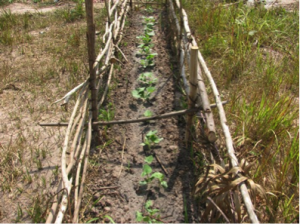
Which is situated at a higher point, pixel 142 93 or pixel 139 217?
pixel 142 93

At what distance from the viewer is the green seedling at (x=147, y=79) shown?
352cm

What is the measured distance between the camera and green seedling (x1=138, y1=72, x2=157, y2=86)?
3.52m

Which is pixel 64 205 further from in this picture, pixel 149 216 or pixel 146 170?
pixel 146 170

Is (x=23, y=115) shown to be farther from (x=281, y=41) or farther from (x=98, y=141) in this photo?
(x=281, y=41)

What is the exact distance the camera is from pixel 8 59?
396 cm

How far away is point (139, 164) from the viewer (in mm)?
2521

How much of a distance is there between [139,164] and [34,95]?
1.53 metres

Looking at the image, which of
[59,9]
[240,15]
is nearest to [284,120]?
[240,15]

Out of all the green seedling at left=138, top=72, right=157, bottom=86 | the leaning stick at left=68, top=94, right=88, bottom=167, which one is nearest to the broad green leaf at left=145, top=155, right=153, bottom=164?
the leaning stick at left=68, top=94, right=88, bottom=167

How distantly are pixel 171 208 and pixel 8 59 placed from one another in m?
3.03

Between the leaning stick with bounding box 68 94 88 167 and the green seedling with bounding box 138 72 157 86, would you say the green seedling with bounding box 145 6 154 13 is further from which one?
the leaning stick with bounding box 68 94 88 167

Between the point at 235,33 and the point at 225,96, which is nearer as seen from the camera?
the point at 225,96

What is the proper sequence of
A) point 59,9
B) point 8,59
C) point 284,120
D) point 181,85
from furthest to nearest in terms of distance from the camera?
point 59,9
point 8,59
point 181,85
point 284,120

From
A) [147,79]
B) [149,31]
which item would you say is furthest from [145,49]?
[149,31]
